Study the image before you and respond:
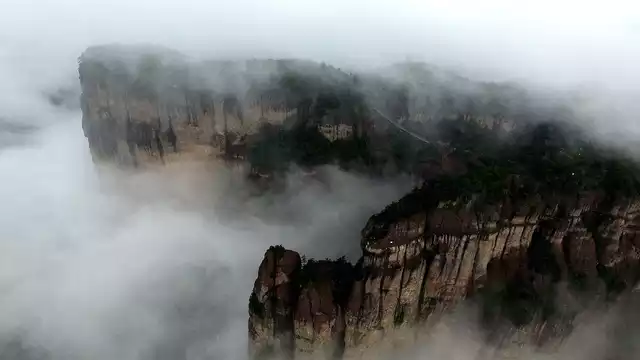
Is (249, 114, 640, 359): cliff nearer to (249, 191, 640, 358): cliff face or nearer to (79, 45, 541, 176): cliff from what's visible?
(249, 191, 640, 358): cliff face

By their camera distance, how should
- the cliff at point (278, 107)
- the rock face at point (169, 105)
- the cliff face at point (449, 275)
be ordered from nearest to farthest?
the cliff face at point (449, 275) < the cliff at point (278, 107) < the rock face at point (169, 105)

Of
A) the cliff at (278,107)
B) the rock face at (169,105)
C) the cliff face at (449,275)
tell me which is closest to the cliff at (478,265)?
the cliff face at (449,275)

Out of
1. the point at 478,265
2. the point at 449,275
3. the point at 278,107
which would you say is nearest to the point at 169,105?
the point at 278,107

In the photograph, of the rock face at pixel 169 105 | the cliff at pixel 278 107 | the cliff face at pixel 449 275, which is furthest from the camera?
the rock face at pixel 169 105

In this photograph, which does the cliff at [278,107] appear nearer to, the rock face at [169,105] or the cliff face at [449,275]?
the rock face at [169,105]

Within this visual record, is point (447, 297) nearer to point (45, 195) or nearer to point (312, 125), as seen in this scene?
point (312, 125)

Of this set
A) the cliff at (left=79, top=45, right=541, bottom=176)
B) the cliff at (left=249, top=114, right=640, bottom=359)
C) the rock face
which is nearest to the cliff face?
the cliff at (left=249, top=114, right=640, bottom=359)

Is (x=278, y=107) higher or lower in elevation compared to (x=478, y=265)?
Result: higher

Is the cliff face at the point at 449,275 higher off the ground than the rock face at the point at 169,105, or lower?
lower

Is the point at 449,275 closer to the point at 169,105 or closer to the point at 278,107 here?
the point at 278,107
